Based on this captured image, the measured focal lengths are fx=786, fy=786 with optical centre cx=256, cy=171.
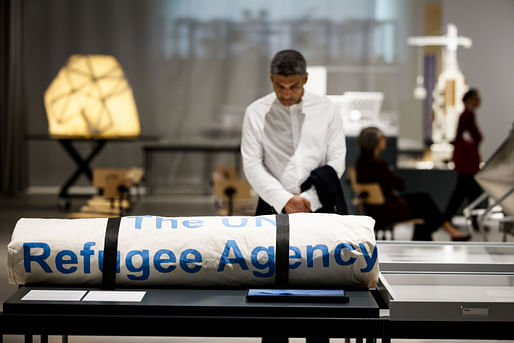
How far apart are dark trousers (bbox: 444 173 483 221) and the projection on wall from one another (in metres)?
3.77

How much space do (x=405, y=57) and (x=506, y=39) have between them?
1.44 m

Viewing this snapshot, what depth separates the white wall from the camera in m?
10.0

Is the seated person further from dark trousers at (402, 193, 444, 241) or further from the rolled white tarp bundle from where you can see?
the rolled white tarp bundle

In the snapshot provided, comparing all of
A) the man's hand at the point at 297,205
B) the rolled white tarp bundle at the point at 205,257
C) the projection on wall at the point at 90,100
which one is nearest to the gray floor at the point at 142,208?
the projection on wall at the point at 90,100

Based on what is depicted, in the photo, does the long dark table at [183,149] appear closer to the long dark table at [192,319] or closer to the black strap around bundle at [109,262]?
the black strap around bundle at [109,262]

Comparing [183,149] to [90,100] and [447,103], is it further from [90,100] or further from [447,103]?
[447,103]

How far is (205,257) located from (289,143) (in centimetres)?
133

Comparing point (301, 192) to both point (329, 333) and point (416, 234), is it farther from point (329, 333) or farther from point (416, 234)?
point (416, 234)

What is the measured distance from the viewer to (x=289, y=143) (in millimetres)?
2885

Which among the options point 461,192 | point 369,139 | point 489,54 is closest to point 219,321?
point 369,139

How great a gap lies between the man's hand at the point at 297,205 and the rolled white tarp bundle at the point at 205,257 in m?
1.11

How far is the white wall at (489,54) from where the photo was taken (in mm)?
10000

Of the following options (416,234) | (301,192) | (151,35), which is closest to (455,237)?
(416,234)

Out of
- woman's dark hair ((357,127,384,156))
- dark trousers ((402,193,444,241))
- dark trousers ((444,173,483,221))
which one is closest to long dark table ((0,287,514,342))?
woman's dark hair ((357,127,384,156))
